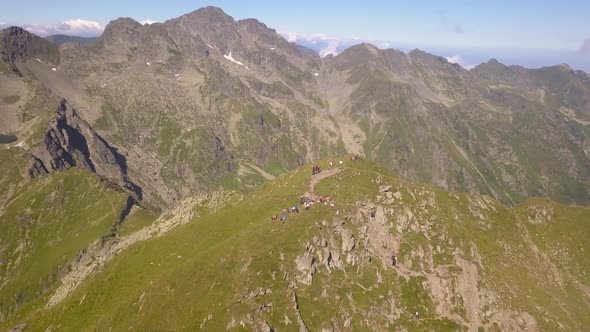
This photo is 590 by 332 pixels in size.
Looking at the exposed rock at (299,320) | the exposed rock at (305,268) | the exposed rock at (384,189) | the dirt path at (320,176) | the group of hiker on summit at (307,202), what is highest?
the group of hiker on summit at (307,202)

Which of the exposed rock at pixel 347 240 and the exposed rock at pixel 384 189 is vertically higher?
the exposed rock at pixel 384 189

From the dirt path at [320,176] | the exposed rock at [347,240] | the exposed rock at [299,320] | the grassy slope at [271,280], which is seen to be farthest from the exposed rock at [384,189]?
the exposed rock at [299,320]

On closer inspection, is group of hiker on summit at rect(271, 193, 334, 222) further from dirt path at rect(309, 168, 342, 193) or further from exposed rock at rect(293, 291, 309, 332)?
exposed rock at rect(293, 291, 309, 332)

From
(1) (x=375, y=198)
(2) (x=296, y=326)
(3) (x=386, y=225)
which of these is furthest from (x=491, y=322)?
(2) (x=296, y=326)

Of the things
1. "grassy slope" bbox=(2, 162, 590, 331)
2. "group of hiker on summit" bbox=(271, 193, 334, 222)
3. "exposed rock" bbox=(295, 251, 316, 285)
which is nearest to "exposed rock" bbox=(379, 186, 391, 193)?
"grassy slope" bbox=(2, 162, 590, 331)

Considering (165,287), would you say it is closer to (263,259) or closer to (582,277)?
(263,259)

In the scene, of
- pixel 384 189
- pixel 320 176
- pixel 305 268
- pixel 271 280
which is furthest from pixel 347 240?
pixel 320 176

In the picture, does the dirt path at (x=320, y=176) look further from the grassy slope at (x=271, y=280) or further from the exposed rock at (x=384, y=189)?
the exposed rock at (x=384, y=189)

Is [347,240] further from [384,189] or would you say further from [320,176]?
[320,176]
